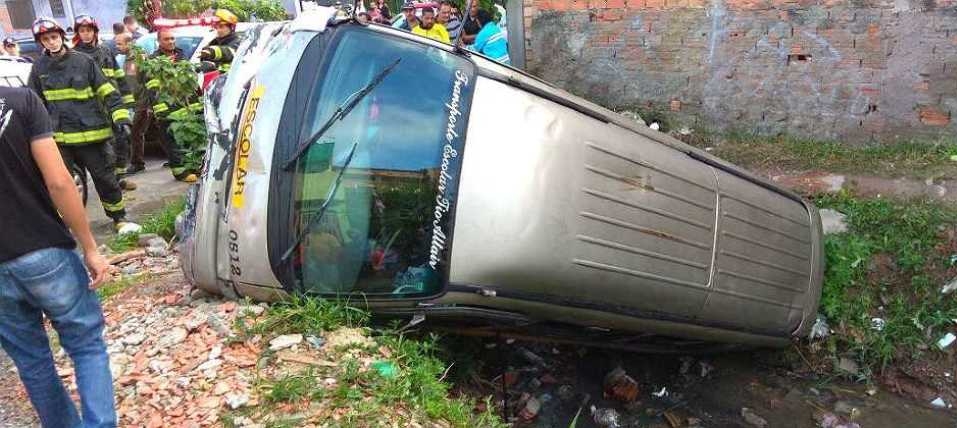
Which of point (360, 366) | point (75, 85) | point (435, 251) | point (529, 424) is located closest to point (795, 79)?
point (529, 424)

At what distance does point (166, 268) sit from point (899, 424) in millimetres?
4414

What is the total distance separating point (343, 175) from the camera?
2.75 meters

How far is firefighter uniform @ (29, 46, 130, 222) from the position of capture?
16.5 feet

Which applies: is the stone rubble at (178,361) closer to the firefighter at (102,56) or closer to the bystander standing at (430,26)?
the firefighter at (102,56)

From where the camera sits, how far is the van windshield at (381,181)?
Result: 2.70 metres

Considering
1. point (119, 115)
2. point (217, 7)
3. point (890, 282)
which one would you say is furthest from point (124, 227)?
point (217, 7)

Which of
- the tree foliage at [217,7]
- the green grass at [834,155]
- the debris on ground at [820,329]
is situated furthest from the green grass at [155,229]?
the tree foliage at [217,7]

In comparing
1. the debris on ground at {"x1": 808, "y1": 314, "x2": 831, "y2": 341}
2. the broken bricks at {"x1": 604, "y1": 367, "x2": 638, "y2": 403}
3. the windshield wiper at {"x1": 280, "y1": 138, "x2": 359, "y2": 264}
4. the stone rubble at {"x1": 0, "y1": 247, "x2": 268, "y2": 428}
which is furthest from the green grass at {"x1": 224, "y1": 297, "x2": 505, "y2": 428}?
the debris on ground at {"x1": 808, "y1": 314, "x2": 831, "y2": 341}

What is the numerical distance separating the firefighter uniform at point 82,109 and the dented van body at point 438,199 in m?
2.58

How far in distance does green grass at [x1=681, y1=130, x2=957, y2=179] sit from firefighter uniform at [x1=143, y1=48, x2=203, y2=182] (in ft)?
13.5

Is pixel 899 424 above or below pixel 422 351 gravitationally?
below

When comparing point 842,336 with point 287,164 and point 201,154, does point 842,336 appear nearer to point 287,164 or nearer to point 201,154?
point 287,164

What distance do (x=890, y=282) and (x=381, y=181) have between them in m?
3.24

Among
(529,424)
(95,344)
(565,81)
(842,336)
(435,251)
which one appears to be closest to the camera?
(95,344)
